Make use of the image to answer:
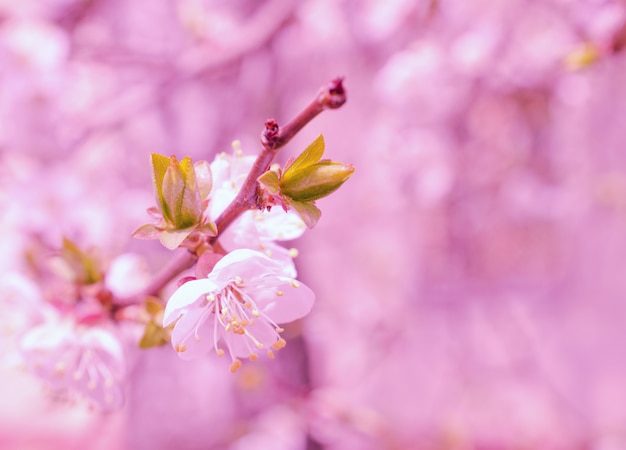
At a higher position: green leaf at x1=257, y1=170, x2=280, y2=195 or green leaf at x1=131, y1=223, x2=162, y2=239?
green leaf at x1=131, y1=223, x2=162, y2=239

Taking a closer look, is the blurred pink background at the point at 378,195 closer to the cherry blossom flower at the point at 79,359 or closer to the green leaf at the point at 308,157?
the cherry blossom flower at the point at 79,359

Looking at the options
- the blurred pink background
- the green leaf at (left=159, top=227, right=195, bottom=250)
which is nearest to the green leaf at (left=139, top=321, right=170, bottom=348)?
the green leaf at (left=159, top=227, right=195, bottom=250)

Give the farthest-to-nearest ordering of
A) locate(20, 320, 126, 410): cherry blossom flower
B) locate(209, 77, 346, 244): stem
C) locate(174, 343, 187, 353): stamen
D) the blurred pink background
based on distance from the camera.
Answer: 1. the blurred pink background
2. locate(20, 320, 126, 410): cherry blossom flower
3. locate(174, 343, 187, 353): stamen
4. locate(209, 77, 346, 244): stem

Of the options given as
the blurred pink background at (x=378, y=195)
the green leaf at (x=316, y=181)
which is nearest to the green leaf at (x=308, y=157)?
the green leaf at (x=316, y=181)

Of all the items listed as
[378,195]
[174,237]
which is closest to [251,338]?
[174,237]

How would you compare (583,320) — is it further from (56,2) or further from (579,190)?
(56,2)

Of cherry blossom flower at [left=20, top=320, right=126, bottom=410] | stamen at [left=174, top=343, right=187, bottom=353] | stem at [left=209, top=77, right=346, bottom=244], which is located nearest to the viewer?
stem at [left=209, top=77, right=346, bottom=244]

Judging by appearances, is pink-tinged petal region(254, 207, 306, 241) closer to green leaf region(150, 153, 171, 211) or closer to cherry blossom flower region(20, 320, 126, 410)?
green leaf region(150, 153, 171, 211)
